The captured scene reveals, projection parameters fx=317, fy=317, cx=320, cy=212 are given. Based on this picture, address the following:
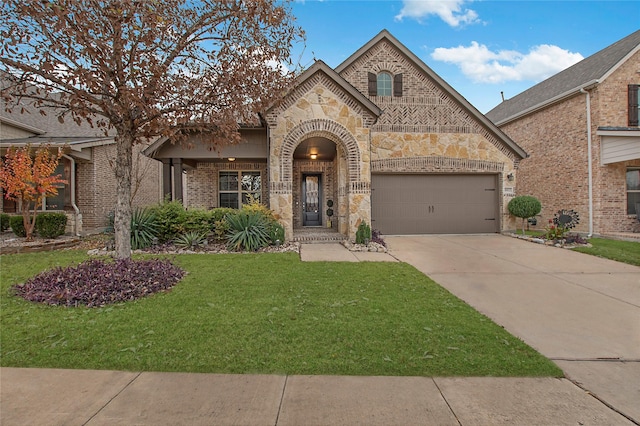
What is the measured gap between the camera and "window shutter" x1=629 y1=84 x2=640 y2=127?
476 inches

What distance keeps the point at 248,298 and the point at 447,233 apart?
10.0 metres

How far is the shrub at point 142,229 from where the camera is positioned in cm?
873

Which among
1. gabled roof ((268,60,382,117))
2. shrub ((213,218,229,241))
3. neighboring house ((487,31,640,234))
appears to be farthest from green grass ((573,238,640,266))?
shrub ((213,218,229,241))

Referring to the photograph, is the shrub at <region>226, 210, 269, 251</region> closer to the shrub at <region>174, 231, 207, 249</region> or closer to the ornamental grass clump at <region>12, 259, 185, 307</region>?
the shrub at <region>174, 231, 207, 249</region>

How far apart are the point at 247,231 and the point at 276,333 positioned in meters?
5.57

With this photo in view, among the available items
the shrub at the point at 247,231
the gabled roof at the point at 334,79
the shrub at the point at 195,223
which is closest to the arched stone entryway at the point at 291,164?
the shrub at the point at 247,231

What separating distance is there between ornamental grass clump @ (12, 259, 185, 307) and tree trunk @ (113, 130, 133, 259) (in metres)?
0.35

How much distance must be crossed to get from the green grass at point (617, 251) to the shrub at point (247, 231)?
29.2 ft

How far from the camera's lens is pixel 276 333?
345cm

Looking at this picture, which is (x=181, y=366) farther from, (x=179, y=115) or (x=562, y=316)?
(x=562, y=316)

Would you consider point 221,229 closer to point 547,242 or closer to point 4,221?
point 4,221

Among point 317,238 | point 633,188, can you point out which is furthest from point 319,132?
point 633,188

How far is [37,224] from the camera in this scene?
9.69 meters

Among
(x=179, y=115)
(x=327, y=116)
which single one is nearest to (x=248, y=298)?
(x=179, y=115)
